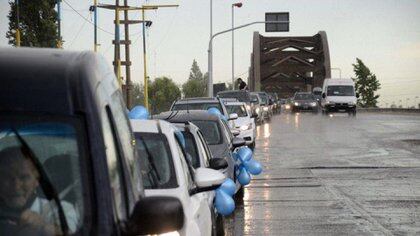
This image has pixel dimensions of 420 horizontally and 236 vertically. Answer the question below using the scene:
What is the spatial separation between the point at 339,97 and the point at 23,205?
55.2 meters

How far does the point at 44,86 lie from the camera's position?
244 centimetres

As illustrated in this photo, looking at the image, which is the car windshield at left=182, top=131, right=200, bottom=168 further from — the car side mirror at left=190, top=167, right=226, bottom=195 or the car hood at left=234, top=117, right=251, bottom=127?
the car hood at left=234, top=117, right=251, bottom=127

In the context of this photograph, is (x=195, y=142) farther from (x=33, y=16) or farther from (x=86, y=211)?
(x=33, y=16)

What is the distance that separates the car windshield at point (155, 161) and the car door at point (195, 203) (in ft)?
0.40

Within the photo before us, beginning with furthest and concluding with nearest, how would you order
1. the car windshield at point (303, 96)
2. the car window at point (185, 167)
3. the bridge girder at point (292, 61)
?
the bridge girder at point (292, 61)
the car windshield at point (303, 96)
the car window at point (185, 167)

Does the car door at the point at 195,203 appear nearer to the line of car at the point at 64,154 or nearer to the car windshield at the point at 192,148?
the car windshield at the point at 192,148

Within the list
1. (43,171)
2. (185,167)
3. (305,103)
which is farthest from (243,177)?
(305,103)

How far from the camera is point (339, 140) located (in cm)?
2997

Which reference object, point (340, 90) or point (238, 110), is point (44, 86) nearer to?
point (238, 110)

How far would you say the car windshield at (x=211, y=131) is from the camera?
41.1ft

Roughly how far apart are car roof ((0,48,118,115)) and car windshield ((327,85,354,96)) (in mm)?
55280

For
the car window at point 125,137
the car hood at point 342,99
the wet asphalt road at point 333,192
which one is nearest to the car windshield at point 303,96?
the car hood at point 342,99

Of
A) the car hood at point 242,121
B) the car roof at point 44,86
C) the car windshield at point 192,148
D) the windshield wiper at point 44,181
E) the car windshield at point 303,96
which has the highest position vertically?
the car roof at point 44,86

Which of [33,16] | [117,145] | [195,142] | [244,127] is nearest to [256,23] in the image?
[33,16]
